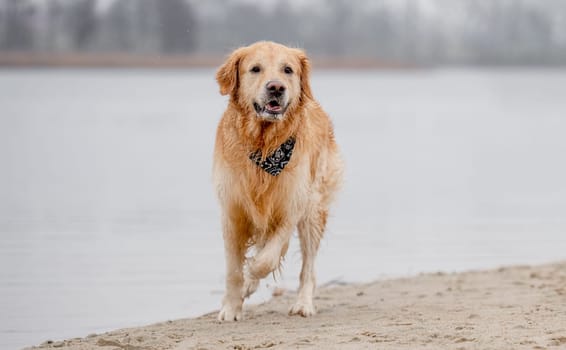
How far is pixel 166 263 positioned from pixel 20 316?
2.50m

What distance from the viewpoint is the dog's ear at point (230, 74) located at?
679 cm

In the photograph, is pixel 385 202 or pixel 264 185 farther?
pixel 385 202

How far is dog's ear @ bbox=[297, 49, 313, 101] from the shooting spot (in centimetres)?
687

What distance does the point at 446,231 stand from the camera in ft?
40.3

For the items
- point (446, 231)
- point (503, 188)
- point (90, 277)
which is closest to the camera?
point (90, 277)

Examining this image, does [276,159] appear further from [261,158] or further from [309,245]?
[309,245]

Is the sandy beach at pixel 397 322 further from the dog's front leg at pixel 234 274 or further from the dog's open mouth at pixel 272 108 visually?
the dog's open mouth at pixel 272 108

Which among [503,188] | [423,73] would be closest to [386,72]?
[423,73]

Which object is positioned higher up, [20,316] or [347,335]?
[347,335]

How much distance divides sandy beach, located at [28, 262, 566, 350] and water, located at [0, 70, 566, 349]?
0.84 metres

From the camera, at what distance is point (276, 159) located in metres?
6.76

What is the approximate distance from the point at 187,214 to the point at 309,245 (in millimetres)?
5883

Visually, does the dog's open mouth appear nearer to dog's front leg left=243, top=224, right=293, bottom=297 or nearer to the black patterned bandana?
the black patterned bandana

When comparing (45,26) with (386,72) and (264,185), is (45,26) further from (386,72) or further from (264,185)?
(264,185)
